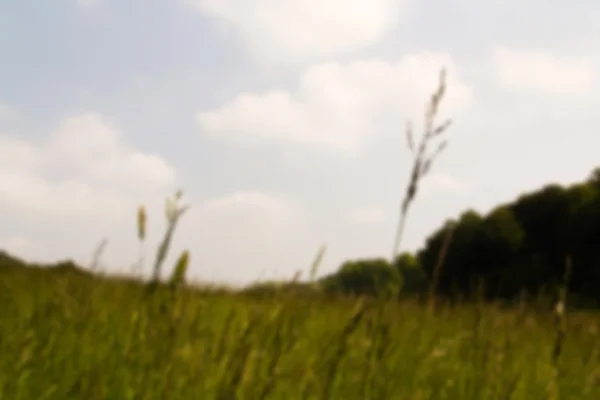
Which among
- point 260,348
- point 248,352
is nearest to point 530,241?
point 260,348

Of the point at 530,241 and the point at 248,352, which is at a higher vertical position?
the point at 530,241

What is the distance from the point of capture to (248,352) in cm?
131

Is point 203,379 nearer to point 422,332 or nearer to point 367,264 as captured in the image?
point 422,332

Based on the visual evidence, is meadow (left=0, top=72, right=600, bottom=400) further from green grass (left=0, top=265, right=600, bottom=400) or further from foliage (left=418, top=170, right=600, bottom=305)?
foliage (left=418, top=170, right=600, bottom=305)

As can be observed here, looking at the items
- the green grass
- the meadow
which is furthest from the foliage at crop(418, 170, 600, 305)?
the green grass

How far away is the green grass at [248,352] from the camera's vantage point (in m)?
1.61

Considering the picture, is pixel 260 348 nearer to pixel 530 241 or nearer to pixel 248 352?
pixel 248 352

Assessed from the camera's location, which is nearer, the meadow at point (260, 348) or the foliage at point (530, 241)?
the meadow at point (260, 348)

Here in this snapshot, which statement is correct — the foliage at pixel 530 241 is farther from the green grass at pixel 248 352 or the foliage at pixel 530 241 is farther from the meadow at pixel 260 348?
the green grass at pixel 248 352

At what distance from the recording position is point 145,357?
6.75 ft

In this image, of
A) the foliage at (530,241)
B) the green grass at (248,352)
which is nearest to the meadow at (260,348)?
the green grass at (248,352)

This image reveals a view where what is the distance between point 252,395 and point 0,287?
9.53 feet

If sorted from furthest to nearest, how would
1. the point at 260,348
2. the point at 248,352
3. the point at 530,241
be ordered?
the point at 530,241
the point at 260,348
the point at 248,352

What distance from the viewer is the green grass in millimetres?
1610
